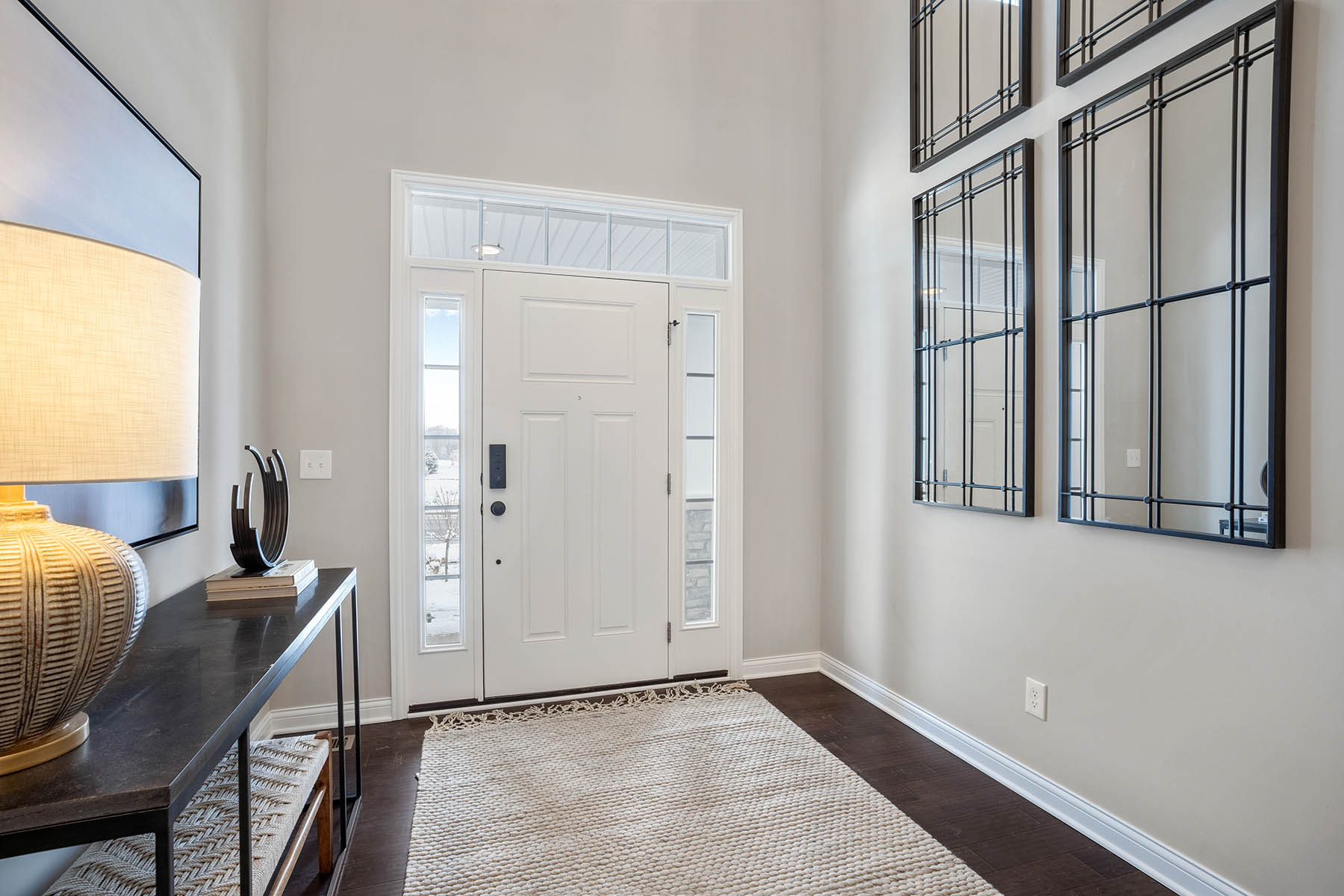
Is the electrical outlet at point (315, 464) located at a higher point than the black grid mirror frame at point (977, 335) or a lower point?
lower

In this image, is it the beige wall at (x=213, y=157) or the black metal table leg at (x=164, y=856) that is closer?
the black metal table leg at (x=164, y=856)

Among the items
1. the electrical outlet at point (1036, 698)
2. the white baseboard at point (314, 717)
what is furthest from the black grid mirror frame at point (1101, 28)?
the white baseboard at point (314, 717)

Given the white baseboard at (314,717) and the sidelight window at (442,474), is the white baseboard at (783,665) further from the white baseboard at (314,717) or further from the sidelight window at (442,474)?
the white baseboard at (314,717)

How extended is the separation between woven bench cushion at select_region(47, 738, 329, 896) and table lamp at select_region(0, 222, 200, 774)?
1.04 feet

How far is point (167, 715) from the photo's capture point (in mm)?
931

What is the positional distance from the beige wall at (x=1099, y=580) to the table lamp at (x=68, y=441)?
2.11 m

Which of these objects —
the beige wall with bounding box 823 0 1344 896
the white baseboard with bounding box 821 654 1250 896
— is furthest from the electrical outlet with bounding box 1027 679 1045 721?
the white baseboard with bounding box 821 654 1250 896

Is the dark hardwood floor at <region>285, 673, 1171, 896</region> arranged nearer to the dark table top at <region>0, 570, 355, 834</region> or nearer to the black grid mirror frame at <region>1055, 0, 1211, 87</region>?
the dark table top at <region>0, 570, 355, 834</region>

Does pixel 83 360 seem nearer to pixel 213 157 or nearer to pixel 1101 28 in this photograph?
pixel 213 157

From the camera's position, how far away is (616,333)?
9.90ft

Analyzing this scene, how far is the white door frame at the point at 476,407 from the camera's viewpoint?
2.74m

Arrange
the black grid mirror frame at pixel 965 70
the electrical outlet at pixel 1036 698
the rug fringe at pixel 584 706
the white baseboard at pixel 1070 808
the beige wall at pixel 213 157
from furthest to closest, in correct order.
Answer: the rug fringe at pixel 584 706 < the black grid mirror frame at pixel 965 70 < the electrical outlet at pixel 1036 698 < the white baseboard at pixel 1070 808 < the beige wall at pixel 213 157

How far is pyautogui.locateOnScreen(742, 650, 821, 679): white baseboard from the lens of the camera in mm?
3232

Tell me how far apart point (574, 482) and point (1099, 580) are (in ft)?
6.47
